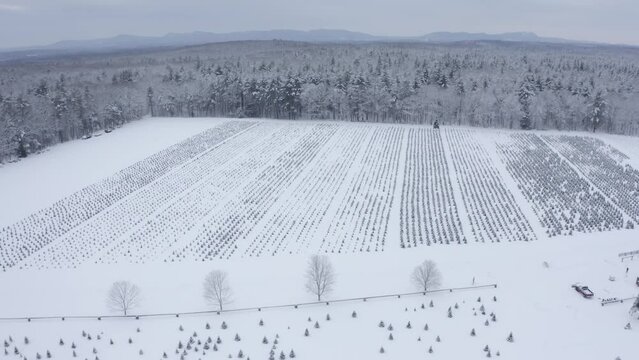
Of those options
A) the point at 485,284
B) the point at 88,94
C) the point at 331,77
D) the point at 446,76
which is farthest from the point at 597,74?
the point at 88,94

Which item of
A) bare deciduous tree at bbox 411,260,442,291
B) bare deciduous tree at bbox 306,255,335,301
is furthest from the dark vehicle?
bare deciduous tree at bbox 306,255,335,301

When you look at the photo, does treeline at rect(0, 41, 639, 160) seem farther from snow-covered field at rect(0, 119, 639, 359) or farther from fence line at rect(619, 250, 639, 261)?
fence line at rect(619, 250, 639, 261)

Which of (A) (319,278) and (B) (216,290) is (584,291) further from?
(B) (216,290)

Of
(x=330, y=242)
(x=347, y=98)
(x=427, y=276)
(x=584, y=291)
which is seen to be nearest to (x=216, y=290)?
(x=330, y=242)

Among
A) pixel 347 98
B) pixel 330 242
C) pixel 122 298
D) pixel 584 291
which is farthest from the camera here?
pixel 347 98

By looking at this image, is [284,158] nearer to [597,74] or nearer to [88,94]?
[88,94]

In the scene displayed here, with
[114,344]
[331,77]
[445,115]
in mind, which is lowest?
[114,344]
